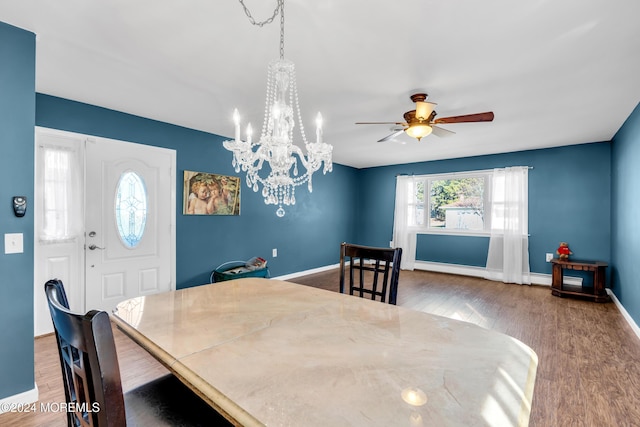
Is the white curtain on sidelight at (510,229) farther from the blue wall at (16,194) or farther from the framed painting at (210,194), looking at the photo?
the blue wall at (16,194)

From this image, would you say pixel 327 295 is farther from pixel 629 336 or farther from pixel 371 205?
pixel 371 205

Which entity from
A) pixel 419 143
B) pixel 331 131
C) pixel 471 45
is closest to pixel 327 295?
pixel 471 45

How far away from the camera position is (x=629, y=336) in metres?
2.95

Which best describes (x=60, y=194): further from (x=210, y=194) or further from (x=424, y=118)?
(x=424, y=118)

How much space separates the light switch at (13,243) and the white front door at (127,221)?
137cm

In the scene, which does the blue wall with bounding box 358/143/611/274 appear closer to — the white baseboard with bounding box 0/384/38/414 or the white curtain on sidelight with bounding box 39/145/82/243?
the white curtain on sidelight with bounding box 39/145/82/243

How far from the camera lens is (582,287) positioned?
4535mm

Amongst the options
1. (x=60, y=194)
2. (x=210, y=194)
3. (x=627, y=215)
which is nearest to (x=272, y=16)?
(x=60, y=194)

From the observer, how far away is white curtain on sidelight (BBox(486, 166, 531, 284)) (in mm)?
5133

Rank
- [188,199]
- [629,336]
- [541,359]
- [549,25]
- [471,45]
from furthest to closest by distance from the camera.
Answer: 1. [188,199]
2. [629,336]
3. [541,359]
4. [471,45]
5. [549,25]

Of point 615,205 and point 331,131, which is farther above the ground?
point 331,131

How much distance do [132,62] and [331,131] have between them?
2356 mm

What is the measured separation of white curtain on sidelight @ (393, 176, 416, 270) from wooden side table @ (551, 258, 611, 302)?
2.43 m

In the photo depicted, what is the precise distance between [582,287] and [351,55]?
4.95 metres
